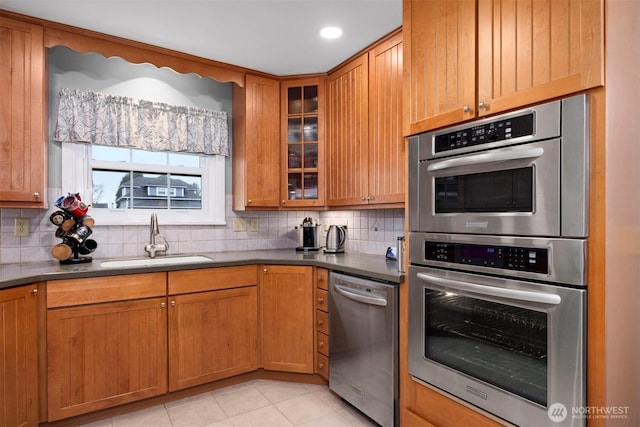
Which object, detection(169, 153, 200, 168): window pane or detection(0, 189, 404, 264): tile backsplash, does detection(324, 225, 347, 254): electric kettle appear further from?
detection(169, 153, 200, 168): window pane

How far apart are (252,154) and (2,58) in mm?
1641

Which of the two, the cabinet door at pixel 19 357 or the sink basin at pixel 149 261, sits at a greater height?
the sink basin at pixel 149 261

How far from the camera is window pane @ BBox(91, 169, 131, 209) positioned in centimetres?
275

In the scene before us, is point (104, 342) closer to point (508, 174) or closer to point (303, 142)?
point (303, 142)

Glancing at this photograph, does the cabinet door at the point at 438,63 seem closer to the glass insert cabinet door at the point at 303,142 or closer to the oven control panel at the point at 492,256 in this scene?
the oven control panel at the point at 492,256

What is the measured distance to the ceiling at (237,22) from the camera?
6.97 ft

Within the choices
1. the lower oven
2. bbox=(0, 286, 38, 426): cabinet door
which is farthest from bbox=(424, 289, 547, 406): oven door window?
bbox=(0, 286, 38, 426): cabinet door

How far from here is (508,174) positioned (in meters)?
1.45

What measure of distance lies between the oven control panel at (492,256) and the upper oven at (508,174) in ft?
0.21

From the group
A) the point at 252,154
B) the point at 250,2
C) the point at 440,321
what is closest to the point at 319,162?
the point at 252,154

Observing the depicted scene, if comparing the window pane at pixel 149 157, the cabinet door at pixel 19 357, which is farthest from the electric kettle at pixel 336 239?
the cabinet door at pixel 19 357

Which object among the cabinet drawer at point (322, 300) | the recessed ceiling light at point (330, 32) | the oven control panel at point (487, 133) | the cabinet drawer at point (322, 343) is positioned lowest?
the cabinet drawer at point (322, 343)

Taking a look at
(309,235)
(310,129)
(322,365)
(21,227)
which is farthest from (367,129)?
(21,227)

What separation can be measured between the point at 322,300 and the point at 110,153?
1.94m
